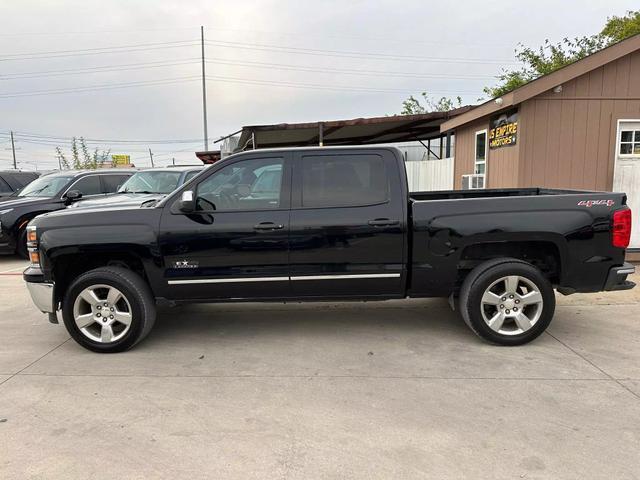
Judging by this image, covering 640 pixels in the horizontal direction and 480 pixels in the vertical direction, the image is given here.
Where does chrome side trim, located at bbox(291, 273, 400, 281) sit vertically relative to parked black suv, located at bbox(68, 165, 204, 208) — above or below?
below

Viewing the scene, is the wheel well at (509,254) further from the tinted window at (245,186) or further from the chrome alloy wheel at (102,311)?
the chrome alloy wheel at (102,311)

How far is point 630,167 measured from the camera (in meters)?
8.12

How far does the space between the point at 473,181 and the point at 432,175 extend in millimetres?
3346

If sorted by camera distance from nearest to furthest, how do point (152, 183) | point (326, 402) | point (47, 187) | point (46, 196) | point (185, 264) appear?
point (326, 402) < point (185, 264) < point (152, 183) < point (46, 196) < point (47, 187)

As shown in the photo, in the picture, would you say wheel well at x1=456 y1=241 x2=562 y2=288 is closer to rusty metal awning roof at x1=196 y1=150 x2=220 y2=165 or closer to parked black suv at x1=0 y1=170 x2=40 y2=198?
parked black suv at x1=0 y1=170 x2=40 y2=198

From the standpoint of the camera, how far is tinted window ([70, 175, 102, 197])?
10969mm

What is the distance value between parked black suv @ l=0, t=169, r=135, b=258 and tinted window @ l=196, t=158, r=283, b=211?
6962 millimetres

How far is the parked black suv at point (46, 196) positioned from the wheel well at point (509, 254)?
28.0ft

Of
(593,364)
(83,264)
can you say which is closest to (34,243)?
(83,264)

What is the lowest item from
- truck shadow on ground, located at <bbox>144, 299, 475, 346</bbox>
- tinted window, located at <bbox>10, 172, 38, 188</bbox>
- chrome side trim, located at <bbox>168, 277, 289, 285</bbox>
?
truck shadow on ground, located at <bbox>144, 299, 475, 346</bbox>

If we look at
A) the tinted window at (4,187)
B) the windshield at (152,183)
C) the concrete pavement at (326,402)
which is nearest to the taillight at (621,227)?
the concrete pavement at (326,402)

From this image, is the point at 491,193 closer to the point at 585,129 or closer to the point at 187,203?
the point at 187,203

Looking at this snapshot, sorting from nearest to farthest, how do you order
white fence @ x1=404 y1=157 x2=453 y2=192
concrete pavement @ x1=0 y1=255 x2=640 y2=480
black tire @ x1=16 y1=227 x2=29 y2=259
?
1. concrete pavement @ x1=0 y1=255 x2=640 y2=480
2. black tire @ x1=16 y1=227 x2=29 y2=259
3. white fence @ x1=404 y1=157 x2=453 y2=192

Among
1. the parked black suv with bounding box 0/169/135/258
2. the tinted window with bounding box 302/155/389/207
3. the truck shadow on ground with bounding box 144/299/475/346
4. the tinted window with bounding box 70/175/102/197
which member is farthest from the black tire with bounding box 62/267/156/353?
the tinted window with bounding box 70/175/102/197
